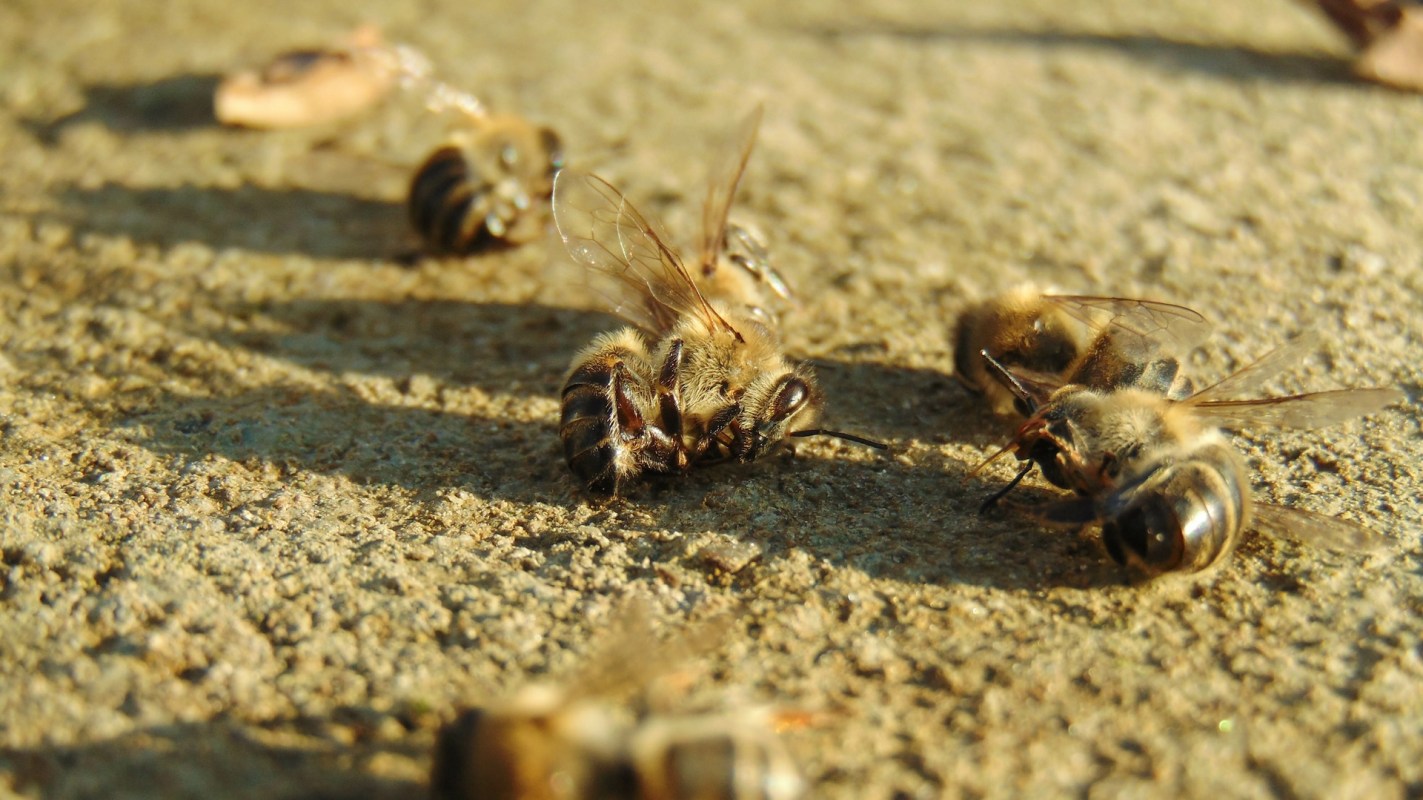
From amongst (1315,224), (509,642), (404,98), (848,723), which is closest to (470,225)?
(404,98)

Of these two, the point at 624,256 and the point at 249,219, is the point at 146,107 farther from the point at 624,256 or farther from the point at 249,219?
the point at 624,256

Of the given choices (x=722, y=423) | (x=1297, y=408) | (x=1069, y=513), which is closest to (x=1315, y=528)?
(x=1297, y=408)

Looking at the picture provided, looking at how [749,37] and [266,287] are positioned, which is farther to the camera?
[749,37]

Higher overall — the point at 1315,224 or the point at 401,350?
the point at 1315,224

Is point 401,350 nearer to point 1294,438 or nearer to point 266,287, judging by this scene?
point 266,287

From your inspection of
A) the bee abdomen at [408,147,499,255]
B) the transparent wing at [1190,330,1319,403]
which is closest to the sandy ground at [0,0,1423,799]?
the bee abdomen at [408,147,499,255]

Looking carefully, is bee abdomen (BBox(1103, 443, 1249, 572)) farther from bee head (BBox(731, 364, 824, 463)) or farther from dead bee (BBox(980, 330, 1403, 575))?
bee head (BBox(731, 364, 824, 463))

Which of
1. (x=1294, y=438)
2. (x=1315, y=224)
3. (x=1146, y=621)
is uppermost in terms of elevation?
(x=1315, y=224)
